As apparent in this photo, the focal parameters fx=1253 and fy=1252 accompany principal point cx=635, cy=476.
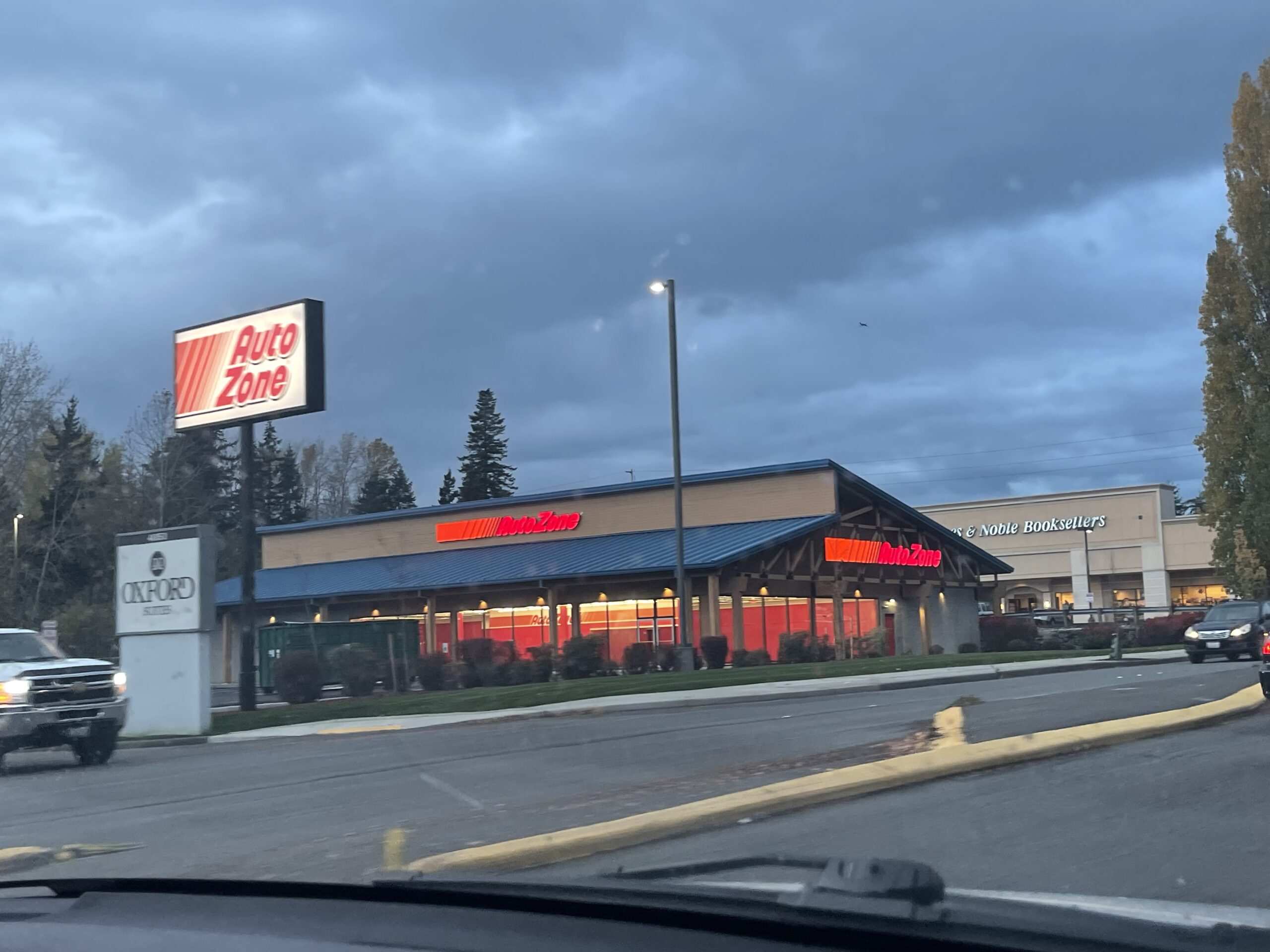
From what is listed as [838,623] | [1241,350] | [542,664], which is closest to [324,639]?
[542,664]

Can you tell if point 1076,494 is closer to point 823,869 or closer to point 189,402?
point 189,402

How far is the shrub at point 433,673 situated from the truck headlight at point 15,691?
16.0 meters

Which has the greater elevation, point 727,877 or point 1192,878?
point 727,877

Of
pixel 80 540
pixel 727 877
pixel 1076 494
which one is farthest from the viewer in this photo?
pixel 1076 494

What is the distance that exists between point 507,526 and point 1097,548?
1762 inches

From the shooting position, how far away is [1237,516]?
49.5 metres

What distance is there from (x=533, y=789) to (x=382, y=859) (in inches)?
140

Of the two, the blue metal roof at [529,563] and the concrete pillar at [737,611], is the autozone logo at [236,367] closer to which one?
the blue metal roof at [529,563]

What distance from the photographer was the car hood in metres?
16.5

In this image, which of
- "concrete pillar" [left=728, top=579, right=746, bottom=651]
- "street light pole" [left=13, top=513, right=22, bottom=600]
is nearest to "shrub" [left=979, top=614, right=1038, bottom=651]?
"concrete pillar" [left=728, top=579, right=746, bottom=651]

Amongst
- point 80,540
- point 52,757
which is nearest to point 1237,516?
point 52,757

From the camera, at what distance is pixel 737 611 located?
3834 cm

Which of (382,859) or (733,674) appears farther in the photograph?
(733,674)

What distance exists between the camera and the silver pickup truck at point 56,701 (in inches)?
645
